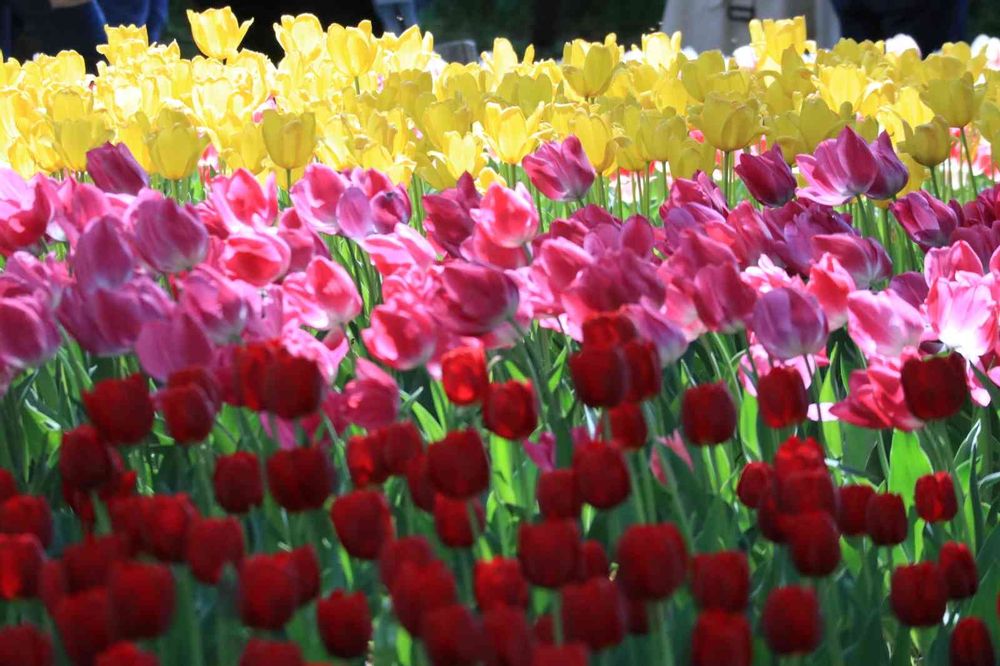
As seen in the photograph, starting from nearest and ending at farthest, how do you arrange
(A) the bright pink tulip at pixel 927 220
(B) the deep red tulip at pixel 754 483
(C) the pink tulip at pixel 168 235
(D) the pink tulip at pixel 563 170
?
(B) the deep red tulip at pixel 754 483 → (C) the pink tulip at pixel 168 235 → (A) the bright pink tulip at pixel 927 220 → (D) the pink tulip at pixel 563 170

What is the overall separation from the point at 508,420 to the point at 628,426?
10cm

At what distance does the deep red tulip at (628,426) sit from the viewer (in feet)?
4.18

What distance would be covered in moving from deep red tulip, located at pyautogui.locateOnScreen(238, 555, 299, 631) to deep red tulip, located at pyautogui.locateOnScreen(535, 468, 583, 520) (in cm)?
22

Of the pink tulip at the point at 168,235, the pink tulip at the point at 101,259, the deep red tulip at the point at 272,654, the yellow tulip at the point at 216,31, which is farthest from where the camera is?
the yellow tulip at the point at 216,31

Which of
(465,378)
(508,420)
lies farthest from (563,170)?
(508,420)

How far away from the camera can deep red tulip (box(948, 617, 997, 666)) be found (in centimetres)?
112

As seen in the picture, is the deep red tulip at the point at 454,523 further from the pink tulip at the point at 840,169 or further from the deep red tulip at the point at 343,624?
the pink tulip at the point at 840,169

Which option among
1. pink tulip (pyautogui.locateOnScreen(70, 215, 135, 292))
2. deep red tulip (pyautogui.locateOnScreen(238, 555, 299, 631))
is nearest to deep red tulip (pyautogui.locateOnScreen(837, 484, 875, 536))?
deep red tulip (pyautogui.locateOnScreen(238, 555, 299, 631))

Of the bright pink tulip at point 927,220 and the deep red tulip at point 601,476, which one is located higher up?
the deep red tulip at point 601,476

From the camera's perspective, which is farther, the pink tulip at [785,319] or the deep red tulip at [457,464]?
the pink tulip at [785,319]

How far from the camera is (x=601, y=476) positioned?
1.16m

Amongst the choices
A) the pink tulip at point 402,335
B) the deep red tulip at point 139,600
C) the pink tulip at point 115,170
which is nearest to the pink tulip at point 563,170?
the pink tulip at point 115,170

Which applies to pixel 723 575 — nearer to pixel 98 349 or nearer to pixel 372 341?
pixel 372 341

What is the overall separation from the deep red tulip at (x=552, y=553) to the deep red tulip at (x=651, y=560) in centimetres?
4
